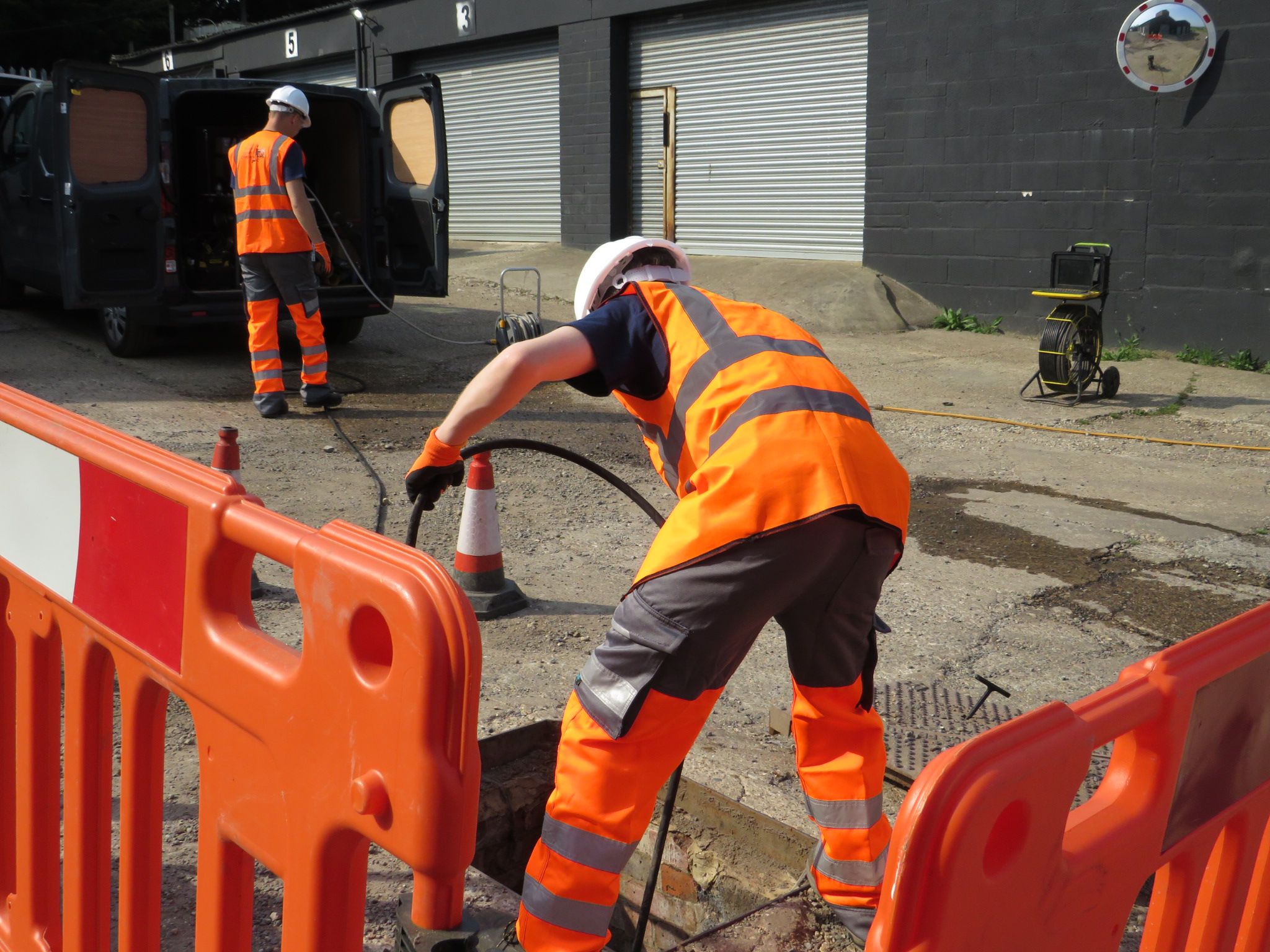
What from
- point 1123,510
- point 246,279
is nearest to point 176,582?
point 1123,510

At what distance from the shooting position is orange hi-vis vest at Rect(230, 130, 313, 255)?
7184 millimetres

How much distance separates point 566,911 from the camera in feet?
7.18

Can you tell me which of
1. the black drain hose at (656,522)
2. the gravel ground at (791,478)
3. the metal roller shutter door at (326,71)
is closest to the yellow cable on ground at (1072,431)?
→ the gravel ground at (791,478)

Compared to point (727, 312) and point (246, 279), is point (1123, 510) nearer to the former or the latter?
point (727, 312)

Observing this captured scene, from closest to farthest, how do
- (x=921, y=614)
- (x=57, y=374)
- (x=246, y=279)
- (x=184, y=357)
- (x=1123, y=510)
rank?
(x=921, y=614) → (x=1123, y=510) → (x=246, y=279) → (x=57, y=374) → (x=184, y=357)

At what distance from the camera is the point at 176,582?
171 cm

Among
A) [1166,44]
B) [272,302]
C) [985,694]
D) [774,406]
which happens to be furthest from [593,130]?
[774,406]

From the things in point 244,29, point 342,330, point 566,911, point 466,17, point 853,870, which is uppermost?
point 244,29

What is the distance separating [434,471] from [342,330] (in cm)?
750

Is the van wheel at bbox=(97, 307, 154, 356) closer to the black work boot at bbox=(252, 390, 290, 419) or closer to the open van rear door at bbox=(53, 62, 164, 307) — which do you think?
the open van rear door at bbox=(53, 62, 164, 307)

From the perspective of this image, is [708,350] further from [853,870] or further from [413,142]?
[413,142]

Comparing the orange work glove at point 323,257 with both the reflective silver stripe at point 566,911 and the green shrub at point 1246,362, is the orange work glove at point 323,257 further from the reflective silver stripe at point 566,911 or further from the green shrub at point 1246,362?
the green shrub at point 1246,362

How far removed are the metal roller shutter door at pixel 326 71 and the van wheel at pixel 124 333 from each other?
1130cm

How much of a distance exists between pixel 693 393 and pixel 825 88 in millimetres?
11794
